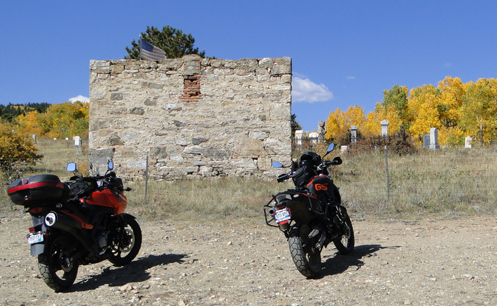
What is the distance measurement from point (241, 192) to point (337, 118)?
2070 inches

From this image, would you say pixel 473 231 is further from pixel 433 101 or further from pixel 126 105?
pixel 433 101

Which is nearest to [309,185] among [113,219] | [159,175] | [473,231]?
[113,219]

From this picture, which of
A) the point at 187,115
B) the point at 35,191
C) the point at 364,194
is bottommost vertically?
the point at 364,194

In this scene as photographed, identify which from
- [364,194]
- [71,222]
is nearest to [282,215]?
[71,222]

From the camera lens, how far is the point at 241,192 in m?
10.5

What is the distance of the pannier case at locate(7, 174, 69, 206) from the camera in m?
4.29

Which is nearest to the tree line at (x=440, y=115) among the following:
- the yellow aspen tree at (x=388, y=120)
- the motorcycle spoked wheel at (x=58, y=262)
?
the yellow aspen tree at (x=388, y=120)

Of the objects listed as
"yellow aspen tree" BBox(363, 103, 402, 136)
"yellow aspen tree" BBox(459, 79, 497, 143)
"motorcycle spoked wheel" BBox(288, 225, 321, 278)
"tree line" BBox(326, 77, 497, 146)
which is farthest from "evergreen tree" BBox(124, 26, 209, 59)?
"motorcycle spoked wheel" BBox(288, 225, 321, 278)

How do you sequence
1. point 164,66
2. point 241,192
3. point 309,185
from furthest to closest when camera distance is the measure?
point 164,66
point 241,192
point 309,185

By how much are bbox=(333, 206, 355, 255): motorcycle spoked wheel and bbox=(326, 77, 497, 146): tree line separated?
20219 millimetres

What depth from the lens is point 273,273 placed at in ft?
16.3

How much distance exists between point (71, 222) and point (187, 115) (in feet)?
25.4

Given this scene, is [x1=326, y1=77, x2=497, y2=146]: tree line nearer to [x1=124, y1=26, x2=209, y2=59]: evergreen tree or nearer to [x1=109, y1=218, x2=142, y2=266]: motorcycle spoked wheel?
[x1=124, y1=26, x2=209, y2=59]: evergreen tree

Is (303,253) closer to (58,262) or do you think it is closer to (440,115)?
(58,262)
